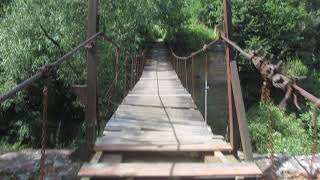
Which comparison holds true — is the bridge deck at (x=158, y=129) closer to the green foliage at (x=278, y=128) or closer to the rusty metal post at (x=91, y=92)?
the rusty metal post at (x=91, y=92)

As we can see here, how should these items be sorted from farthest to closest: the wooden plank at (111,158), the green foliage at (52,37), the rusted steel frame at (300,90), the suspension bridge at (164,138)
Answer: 1. the green foliage at (52,37)
2. the wooden plank at (111,158)
3. the suspension bridge at (164,138)
4. the rusted steel frame at (300,90)

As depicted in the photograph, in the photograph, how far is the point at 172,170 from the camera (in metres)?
2.92

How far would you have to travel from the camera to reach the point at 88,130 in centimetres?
351

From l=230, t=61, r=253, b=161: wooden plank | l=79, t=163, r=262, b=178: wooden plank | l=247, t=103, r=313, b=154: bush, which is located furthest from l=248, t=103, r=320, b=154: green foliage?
l=79, t=163, r=262, b=178: wooden plank

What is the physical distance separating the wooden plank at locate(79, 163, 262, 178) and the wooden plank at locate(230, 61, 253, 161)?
0.18 m

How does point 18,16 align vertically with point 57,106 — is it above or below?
above

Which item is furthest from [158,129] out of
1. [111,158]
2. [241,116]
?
[241,116]

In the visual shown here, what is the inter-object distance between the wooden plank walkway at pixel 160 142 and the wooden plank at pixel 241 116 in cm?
19

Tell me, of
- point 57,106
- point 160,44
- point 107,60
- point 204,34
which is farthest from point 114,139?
point 160,44

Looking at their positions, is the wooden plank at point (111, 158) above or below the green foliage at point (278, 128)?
above

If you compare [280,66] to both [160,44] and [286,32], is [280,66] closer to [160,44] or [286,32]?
[286,32]

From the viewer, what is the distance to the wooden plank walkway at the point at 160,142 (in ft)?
9.49

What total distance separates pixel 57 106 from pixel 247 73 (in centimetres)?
522

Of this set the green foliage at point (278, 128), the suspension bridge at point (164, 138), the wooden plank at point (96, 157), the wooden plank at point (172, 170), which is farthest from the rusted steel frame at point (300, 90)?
the green foliage at point (278, 128)
